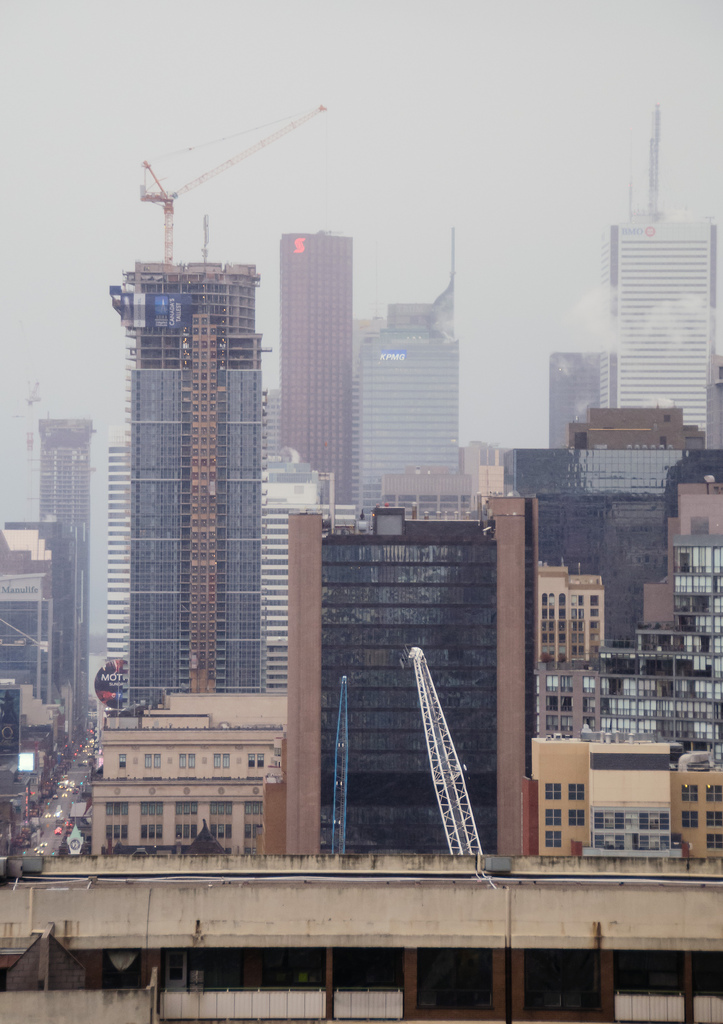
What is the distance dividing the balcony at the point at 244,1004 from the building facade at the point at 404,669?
132 metres

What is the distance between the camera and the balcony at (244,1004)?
32094 mm

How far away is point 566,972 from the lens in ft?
107

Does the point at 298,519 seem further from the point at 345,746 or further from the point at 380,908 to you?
the point at 380,908

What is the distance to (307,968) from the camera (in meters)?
32.6

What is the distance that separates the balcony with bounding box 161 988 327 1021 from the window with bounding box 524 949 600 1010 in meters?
4.71

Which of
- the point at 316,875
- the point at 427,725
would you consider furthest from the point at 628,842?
the point at 316,875

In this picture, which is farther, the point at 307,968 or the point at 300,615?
the point at 300,615

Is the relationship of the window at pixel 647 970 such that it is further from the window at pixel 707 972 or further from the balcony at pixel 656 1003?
the window at pixel 707 972

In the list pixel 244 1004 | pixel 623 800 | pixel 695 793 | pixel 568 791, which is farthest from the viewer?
pixel 695 793

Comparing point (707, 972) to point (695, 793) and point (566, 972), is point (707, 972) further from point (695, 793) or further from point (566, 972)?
point (695, 793)

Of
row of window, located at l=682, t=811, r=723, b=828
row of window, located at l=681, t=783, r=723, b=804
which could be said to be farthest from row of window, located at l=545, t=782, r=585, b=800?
row of window, located at l=682, t=811, r=723, b=828

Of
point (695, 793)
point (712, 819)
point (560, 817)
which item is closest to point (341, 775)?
point (560, 817)

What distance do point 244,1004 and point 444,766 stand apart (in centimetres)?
13445

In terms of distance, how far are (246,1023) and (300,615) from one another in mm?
139598
